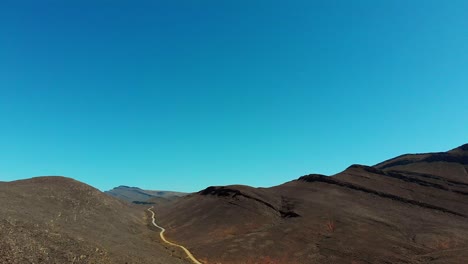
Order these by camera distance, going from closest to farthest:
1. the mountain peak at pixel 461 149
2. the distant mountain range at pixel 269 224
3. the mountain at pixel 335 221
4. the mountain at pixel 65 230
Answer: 1. the mountain at pixel 65 230
2. the distant mountain range at pixel 269 224
3. the mountain at pixel 335 221
4. the mountain peak at pixel 461 149

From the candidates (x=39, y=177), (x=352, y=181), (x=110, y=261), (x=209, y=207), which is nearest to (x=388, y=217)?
(x=352, y=181)

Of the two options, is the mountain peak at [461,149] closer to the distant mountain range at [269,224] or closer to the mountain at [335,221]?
the distant mountain range at [269,224]

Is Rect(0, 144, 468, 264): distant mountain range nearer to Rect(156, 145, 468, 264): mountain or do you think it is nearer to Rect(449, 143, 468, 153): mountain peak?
Rect(156, 145, 468, 264): mountain

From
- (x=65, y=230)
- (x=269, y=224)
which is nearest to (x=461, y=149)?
(x=269, y=224)

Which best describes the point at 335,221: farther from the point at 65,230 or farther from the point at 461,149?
the point at 461,149

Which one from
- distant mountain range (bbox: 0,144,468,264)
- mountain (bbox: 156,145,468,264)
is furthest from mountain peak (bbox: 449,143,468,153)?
mountain (bbox: 156,145,468,264)

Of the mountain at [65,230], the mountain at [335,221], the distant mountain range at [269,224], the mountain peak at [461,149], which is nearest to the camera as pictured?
the mountain at [65,230]

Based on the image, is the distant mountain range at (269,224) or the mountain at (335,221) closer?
the distant mountain range at (269,224)

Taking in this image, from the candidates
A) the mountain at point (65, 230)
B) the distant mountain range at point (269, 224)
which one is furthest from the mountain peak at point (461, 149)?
the mountain at point (65, 230)
